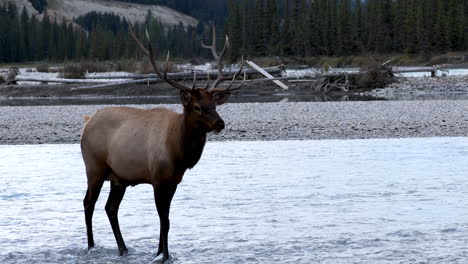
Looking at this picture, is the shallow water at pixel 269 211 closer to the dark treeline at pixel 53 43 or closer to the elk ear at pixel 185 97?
the elk ear at pixel 185 97

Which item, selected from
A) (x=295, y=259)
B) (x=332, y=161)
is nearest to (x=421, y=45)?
(x=332, y=161)

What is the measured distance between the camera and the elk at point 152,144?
680 cm

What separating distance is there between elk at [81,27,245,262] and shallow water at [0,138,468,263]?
0.68 m

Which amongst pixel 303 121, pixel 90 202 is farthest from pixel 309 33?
pixel 90 202

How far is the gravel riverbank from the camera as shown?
1772 cm

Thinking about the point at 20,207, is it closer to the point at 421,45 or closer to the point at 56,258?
the point at 56,258

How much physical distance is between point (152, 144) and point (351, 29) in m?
103

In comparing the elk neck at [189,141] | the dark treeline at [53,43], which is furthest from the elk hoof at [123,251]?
the dark treeline at [53,43]

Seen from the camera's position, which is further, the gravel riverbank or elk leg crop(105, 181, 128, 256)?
the gravel riverbank

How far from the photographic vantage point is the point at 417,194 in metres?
10.2

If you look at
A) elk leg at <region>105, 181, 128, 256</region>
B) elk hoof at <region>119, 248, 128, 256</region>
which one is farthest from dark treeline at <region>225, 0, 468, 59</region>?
elk hoof at <region>119, 248, 128, 256</region>

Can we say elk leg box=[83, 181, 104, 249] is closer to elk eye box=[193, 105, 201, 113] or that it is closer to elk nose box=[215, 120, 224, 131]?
elk eye box=[193, 105, 201, 113]

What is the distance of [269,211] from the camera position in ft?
30.6

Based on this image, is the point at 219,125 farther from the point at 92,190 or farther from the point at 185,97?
the point at 92,190
